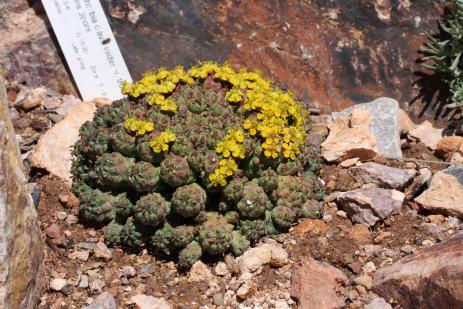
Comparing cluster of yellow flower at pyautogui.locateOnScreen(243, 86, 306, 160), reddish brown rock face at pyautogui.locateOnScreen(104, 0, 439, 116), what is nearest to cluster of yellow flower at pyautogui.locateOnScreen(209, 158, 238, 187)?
cluster of yellow flower at pyautogui.locateOnScreen(243, 86, 306, 160)

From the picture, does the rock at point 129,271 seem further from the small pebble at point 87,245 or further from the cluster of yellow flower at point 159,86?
the cluster of yellow flower at point 159,86

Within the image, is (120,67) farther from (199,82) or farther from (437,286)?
(437,286)

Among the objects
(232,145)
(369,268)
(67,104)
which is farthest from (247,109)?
(67,104)

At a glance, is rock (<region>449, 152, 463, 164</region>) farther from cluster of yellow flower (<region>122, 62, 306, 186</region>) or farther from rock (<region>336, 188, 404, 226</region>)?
cluster of yellow flower (<region>122, 62, 306, 186</region>)

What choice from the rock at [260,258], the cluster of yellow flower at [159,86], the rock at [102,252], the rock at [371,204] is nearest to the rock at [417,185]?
the rock at [371,204]

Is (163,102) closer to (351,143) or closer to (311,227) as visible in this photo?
(311,227)

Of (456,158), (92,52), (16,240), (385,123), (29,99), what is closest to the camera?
(16,240)

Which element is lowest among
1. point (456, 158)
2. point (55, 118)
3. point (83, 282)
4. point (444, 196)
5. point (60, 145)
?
point (83, 282)
